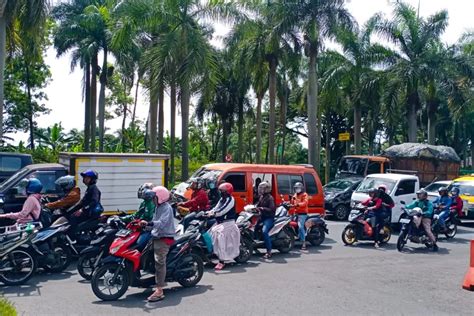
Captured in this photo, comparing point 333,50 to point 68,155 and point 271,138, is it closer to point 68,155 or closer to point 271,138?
point 271,138

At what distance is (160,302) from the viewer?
790cm

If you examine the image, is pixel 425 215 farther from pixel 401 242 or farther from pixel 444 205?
pixel 444 205

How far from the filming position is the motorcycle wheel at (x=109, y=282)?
7.77 metres

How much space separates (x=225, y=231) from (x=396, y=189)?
864cm

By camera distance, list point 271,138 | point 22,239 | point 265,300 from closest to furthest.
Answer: point 265,300 → point 22,239 → point 271,138

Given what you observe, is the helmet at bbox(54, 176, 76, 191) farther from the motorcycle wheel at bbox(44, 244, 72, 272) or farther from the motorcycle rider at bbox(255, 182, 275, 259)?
the motorcycle rider at bbox(255, 182, 275, 259)

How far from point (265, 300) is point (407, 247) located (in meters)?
6.84

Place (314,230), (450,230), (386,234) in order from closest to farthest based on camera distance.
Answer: (314,230)
(386,234)
(450,230)

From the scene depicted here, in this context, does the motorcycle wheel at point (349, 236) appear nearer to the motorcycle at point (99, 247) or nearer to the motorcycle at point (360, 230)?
the motorcycle at point (360, 230)

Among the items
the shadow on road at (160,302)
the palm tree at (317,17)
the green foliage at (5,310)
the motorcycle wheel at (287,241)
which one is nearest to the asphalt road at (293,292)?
the shadow on road at (160,302)

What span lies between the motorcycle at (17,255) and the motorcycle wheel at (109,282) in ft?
5.60

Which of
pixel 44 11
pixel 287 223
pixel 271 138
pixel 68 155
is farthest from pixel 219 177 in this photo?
pixel 271 138

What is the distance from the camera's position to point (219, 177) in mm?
13703

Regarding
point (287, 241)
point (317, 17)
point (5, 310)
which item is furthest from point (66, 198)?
point (317, 17)
